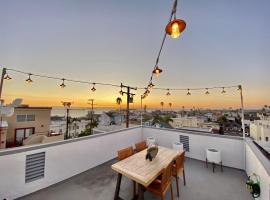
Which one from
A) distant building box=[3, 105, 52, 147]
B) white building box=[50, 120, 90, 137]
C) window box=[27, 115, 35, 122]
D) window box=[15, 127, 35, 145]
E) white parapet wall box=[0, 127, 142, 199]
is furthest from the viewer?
white building box=[50, 120, 90, 137]

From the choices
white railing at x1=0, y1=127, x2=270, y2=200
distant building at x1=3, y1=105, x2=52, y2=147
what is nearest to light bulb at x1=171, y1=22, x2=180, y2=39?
white railing at x1=0, y1=127, x2=270, y2=200

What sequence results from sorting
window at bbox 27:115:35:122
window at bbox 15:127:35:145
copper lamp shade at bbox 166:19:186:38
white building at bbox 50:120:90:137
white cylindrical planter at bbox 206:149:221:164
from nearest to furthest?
copper lamp shade at bbox 166:19:186:38 → white cylindrical planter at bbox 206:149:221:164 → window at bbox 15:127:35:145 → window at bbox 27:115:35:122 → white building at bbox 50:120:90:137

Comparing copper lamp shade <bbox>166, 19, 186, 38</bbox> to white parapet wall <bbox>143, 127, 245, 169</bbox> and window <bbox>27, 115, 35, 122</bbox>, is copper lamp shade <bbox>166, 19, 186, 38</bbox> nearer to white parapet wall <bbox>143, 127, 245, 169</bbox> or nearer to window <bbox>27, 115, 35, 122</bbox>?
white parapet wall <bbox>143, 127, 245, 169</bbox>

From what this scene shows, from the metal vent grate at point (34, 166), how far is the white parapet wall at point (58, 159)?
51 mm

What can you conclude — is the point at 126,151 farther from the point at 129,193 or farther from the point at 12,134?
the point at 12,134

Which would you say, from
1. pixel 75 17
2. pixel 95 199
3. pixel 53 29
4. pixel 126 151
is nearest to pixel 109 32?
pixel 75 17

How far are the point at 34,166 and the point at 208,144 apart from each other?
445 centimetres

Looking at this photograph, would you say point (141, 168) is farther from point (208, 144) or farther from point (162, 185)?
point (208, 144)

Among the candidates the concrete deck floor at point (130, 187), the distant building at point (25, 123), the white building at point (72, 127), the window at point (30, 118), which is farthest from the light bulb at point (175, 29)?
the white building at point (72, 127)

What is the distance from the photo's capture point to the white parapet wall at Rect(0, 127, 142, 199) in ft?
6.86

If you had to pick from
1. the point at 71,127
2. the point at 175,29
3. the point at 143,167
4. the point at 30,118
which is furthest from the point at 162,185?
the point at 71,127

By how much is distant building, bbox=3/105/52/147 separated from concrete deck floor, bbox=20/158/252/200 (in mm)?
10225

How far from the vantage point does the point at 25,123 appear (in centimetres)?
1020

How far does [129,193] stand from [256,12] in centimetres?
547
